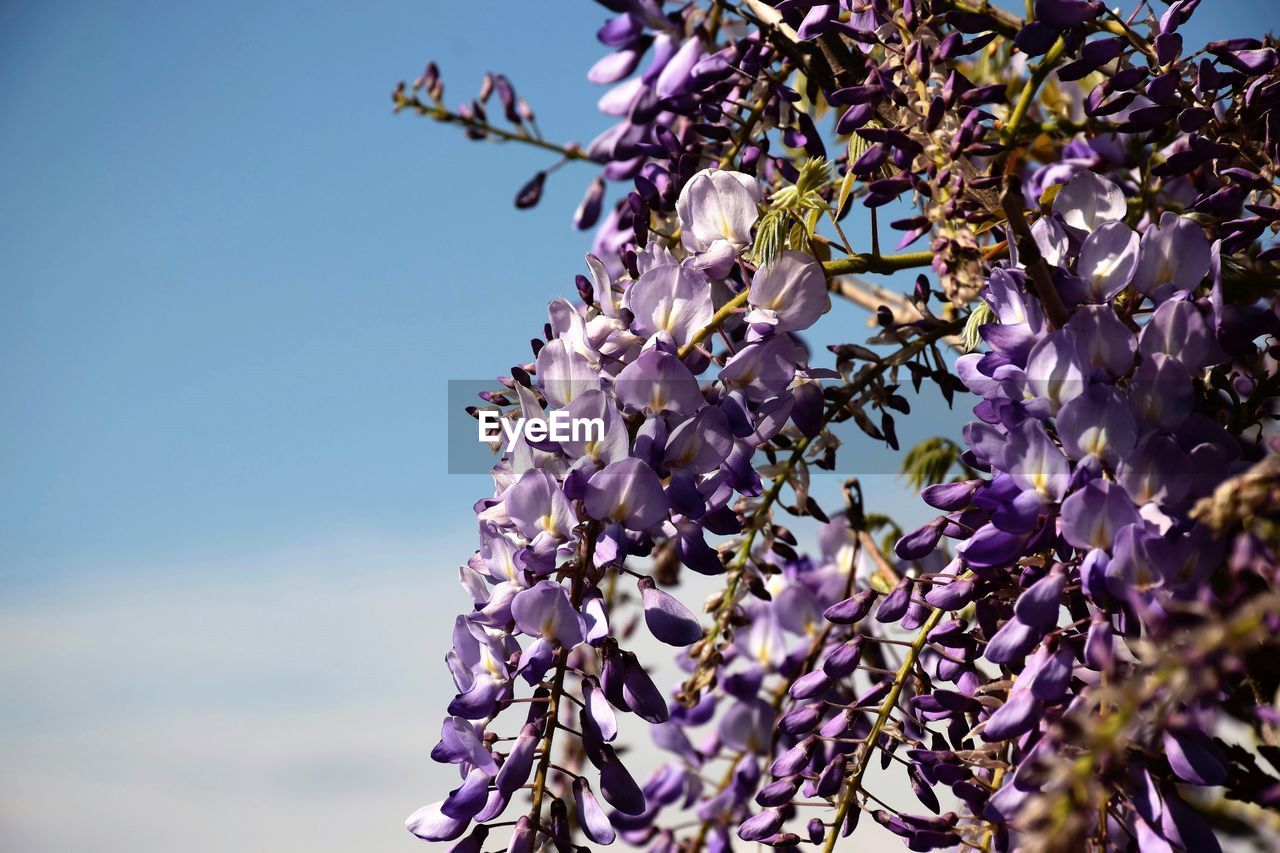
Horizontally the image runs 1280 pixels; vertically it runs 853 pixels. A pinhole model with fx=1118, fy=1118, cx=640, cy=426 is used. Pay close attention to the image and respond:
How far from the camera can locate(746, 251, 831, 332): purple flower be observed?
546mm

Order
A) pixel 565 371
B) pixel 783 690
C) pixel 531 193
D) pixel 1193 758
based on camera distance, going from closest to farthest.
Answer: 1. pixel 1193 758
2. pixel 565 371
3. pixel 783 690
4. pixel 531 193

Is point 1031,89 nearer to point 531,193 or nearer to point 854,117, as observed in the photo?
point 854,117

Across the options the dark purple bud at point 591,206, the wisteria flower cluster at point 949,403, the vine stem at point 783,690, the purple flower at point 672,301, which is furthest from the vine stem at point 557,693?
the dark purple bud at point 591,206

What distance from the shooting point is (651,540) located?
1.78ft

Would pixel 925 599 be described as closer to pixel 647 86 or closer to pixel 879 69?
pixel 879 69

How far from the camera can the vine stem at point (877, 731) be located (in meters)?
0.57

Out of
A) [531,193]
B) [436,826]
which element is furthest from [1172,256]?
[531,193]

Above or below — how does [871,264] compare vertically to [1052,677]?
above

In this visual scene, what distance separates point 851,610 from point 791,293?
17cm

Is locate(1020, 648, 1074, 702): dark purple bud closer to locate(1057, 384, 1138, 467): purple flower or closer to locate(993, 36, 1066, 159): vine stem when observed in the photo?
locate(1057, 384, 1138, 467): purple flower

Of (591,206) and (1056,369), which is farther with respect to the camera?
(591,206)

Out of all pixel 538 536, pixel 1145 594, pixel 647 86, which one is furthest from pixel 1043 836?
pixel 647 86

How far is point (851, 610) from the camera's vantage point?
592 mm

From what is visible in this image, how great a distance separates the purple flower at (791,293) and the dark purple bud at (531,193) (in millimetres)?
→ 517
